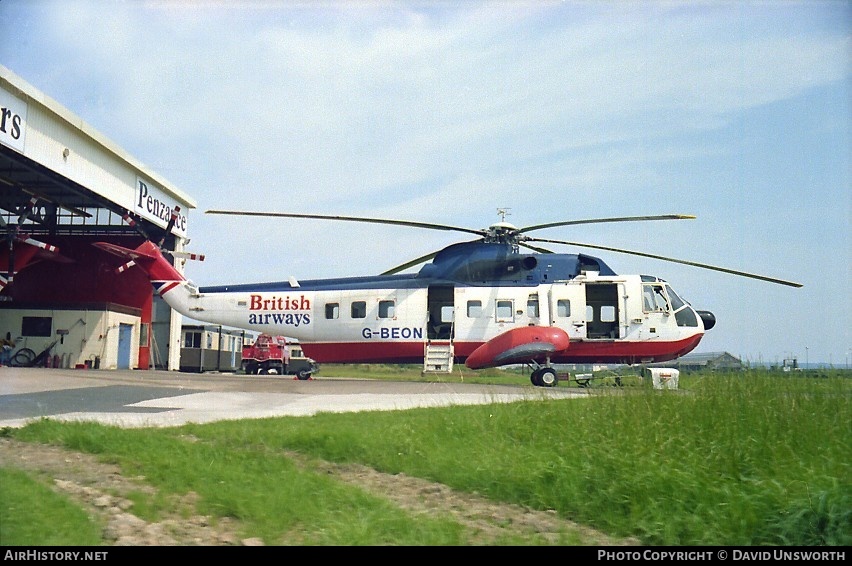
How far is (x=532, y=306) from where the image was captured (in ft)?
57.6

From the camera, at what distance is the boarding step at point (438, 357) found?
17750 mm

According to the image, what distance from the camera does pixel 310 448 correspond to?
6.24 metres

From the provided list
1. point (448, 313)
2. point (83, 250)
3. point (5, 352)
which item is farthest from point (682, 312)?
point (5, 352)

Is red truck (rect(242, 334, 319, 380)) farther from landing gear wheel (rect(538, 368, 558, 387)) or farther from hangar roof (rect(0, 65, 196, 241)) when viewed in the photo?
landing gear wheel (rect(538, 368, 558, 387))

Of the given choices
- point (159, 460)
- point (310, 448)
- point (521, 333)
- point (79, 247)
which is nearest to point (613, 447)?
point (310, 448)

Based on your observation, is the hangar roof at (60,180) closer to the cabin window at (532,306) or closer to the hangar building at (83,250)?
the hangar building at (83,250)

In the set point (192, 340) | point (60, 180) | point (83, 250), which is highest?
point (60, 180)

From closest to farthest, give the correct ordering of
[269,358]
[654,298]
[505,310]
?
1. [654,298]
2. [505,310]
3. [269,358]

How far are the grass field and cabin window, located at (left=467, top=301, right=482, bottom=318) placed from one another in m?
10.7

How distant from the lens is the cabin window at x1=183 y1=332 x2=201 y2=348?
1489 inches

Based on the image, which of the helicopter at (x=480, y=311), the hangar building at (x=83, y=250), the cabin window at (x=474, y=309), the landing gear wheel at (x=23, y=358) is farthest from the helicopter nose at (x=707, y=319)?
the landing gear wheel at (x=23, y=358)

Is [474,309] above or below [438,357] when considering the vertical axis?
above

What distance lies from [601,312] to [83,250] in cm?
2400

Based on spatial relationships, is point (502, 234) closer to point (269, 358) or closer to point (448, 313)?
point (448, 313)
